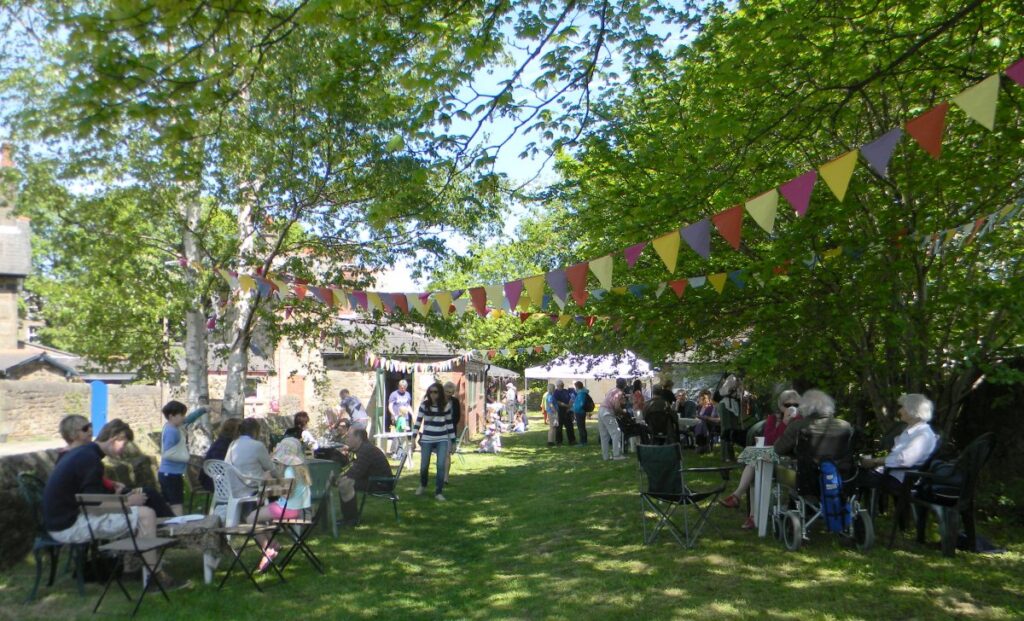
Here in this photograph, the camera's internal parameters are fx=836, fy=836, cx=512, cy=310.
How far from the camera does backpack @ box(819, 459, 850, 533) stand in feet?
20.6

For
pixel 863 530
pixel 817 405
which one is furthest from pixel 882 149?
pixel 863 530

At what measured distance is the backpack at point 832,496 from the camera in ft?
20.6

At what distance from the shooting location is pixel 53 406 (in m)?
23.3

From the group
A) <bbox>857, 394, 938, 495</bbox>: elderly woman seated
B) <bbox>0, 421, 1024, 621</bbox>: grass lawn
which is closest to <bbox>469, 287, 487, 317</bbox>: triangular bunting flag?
<bbox>0, 421, 1024, 621</bbox>: grass lawn

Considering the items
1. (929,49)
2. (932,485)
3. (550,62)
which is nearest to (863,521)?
(932,485)

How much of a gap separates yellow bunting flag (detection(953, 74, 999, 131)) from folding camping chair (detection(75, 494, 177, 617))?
505 centimetres

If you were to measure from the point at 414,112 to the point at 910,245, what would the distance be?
417cm

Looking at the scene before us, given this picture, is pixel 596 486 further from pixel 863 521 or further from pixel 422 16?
pixel 422 16

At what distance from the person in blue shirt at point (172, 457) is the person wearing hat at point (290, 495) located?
974 millimetres

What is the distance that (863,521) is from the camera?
6.39m

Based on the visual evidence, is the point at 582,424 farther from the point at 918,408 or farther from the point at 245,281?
the point at 918,408

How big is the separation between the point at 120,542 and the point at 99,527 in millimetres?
267

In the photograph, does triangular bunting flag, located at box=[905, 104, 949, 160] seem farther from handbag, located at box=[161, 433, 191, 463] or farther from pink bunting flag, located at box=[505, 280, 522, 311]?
handbag, located at box=[161, 433, 191, 463]

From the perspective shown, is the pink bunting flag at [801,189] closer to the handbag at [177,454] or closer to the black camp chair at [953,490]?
the black camp chair at [953,490]
